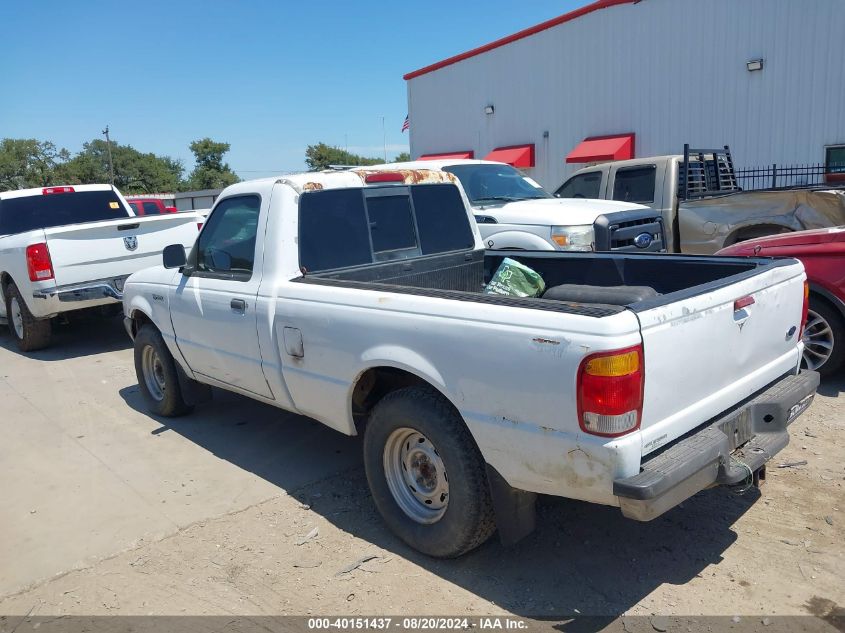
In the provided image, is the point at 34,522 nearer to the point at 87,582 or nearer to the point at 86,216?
the point at 87,582

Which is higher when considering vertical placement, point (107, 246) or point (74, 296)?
point (107, 246)

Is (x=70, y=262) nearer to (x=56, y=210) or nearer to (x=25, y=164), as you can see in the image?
(x=56, y=210)

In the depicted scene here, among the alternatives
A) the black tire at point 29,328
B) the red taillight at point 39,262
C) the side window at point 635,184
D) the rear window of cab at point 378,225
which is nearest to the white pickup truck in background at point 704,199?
the side window at point 635,184

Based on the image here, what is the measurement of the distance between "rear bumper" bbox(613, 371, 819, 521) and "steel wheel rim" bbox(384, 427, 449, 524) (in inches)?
42.0

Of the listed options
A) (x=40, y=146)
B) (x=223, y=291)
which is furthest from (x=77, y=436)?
(x=40, y=146)

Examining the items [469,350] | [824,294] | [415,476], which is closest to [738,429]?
[469,350]

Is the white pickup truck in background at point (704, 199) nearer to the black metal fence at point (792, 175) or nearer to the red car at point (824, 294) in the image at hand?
the red car at point (824, 294)

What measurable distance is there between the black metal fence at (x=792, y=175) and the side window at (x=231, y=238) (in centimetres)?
1202

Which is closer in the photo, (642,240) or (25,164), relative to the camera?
(642,240)

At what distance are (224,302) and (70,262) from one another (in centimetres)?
444

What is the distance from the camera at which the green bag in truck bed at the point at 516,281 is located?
465cm

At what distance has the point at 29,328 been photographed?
8586 mm

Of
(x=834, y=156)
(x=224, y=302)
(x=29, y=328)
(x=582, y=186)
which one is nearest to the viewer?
(x=224, y=302)

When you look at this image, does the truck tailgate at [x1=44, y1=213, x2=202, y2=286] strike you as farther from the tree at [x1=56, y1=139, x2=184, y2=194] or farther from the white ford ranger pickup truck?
the tree at [x1=56, y1=139, x2=184, y2=194]
